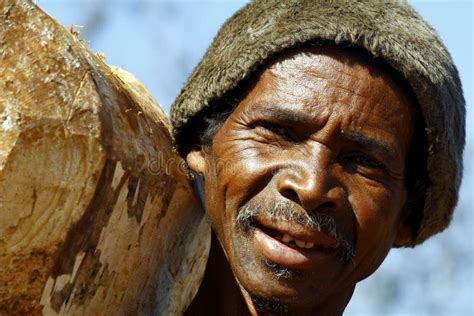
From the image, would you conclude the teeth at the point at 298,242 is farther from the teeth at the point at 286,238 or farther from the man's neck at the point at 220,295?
the man's neck at the point at 220,295

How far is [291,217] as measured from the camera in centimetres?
326

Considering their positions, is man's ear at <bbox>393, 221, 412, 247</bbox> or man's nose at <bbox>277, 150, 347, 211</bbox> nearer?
man's nose at <bbox>277, 150, 347, 211</bbox>

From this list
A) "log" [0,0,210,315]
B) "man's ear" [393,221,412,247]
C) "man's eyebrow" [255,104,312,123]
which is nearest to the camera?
"log" [0,0,210,315]

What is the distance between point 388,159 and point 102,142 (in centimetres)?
104

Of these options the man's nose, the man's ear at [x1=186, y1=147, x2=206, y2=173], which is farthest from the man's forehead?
the man's ear at [x1=186, y1=147, x2=206, y2=173]

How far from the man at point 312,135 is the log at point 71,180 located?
0.27 metres

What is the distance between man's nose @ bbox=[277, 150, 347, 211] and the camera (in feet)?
10.6

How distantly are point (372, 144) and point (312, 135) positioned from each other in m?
0.21

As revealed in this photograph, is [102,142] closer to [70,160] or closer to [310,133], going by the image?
[70,160]

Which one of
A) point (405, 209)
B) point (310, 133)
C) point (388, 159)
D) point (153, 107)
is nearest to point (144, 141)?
point (153, 107)

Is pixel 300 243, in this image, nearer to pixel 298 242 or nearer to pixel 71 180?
pixel 298 242

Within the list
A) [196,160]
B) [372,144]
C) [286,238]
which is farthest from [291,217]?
[196,160]

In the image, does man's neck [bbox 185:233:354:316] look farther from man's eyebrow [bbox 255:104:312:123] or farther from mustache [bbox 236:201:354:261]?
man's eyebrow [bbox 255:104:312:123]

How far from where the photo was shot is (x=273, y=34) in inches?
136
